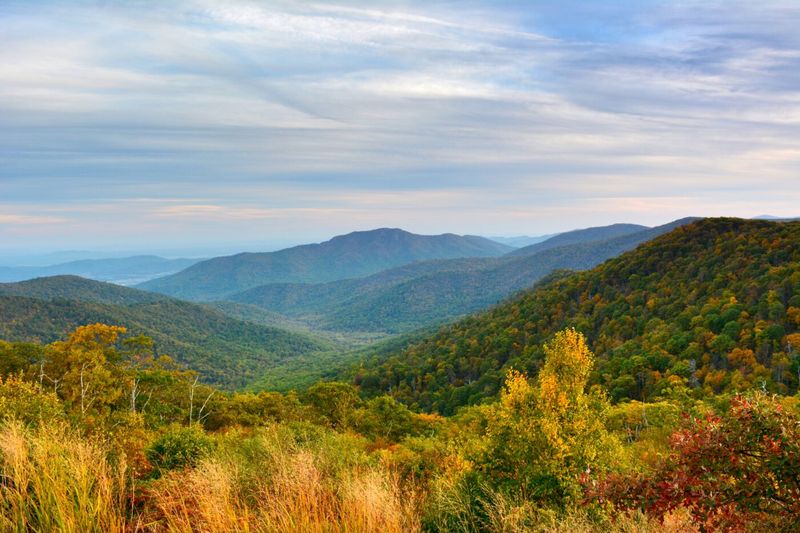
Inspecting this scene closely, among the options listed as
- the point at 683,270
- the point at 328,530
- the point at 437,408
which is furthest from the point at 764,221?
the point at 328,530

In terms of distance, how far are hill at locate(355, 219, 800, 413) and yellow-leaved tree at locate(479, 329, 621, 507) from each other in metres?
32.3

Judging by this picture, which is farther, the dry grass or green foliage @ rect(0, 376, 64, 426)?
green foliage @ rect(0, 376, 64, 426)

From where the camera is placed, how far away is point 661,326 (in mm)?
73688

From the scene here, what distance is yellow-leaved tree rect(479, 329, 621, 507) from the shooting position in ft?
38.8

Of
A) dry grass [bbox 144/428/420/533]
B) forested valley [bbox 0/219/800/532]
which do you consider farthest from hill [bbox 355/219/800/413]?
dry grass [bbox 144/428/420/533]

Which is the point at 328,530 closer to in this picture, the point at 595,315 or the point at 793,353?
the point at 793,353

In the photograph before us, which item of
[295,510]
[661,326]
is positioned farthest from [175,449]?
[661,326]

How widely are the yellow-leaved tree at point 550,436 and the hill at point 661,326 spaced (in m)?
32.3

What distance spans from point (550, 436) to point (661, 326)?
7244 centimetres

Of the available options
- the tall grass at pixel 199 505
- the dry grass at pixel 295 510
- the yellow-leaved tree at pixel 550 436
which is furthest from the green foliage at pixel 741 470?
the yellow-leaved tree at pixel 550 436

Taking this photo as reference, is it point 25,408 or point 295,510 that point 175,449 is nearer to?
point 25,408

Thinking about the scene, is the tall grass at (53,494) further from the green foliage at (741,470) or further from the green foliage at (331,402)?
the green foliage at (331,402)

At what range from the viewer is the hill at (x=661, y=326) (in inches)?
2235

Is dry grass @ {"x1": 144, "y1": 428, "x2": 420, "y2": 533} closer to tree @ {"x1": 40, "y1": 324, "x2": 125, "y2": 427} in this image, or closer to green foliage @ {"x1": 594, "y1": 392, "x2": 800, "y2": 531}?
green foliage @ {"x1": 594, "y1": 392, "x2": 800, "y2": 531}
